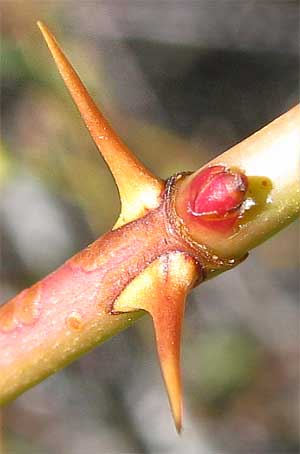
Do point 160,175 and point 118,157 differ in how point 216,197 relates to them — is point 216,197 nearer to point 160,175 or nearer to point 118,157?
point 118,157

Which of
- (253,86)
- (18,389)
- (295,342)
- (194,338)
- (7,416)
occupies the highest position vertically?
(18,389)

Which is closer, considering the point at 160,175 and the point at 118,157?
the point at 118,157

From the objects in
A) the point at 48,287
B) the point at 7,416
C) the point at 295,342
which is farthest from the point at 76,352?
the point at 295,342

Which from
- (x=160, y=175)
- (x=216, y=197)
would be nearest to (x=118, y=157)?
(x=216, y=197)

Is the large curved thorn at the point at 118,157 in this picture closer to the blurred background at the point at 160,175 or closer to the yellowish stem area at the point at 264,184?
the yellowish stem area at the point at 264,184

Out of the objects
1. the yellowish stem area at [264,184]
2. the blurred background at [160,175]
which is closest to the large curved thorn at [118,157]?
the yellowish stem area at [264,184]

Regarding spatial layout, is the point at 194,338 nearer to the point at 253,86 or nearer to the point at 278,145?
the point at 253,86
